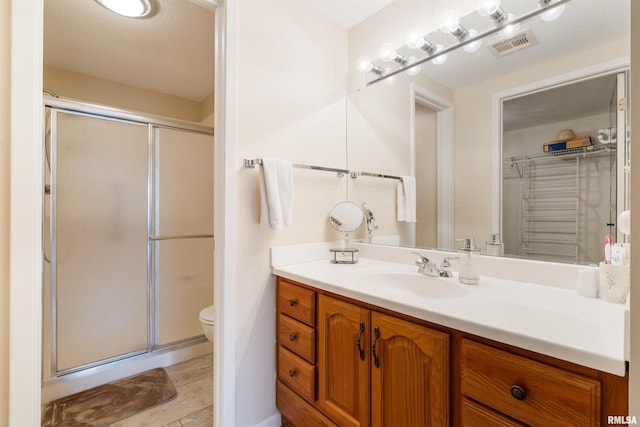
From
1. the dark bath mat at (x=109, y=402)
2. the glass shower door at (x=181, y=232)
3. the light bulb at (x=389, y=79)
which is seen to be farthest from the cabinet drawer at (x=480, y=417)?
the glass shower door at (x=181, y=232)

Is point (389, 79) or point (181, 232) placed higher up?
point (389, 79)

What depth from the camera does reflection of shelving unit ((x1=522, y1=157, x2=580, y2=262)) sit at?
41.2 inches

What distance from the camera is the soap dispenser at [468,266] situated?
1.16m

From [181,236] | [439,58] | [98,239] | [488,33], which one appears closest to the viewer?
[488,33]

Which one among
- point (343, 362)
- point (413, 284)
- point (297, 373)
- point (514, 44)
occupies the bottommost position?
point (297, 373)

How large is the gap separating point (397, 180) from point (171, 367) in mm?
2059

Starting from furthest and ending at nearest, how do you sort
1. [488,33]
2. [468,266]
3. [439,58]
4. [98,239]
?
[98,239], [439,58], [488,33], [468,266]

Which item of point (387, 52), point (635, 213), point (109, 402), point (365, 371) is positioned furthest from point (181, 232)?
point (635, 213)

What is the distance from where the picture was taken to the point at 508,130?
121 centimetres

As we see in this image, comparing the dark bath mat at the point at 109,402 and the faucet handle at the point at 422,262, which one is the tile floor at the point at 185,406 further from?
the faucet handle at the point at 422,262

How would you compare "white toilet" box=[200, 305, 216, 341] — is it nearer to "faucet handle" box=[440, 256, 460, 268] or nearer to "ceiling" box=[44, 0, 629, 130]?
"faucet handle" box=[440, 256, 460, 268]

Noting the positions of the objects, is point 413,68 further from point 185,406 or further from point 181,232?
point 185,406

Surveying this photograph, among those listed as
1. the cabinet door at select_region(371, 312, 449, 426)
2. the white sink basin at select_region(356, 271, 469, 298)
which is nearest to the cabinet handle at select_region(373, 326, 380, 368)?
the cabinet door at select_region(371, 312, 449, 426)

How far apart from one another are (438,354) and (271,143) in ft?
3.78
